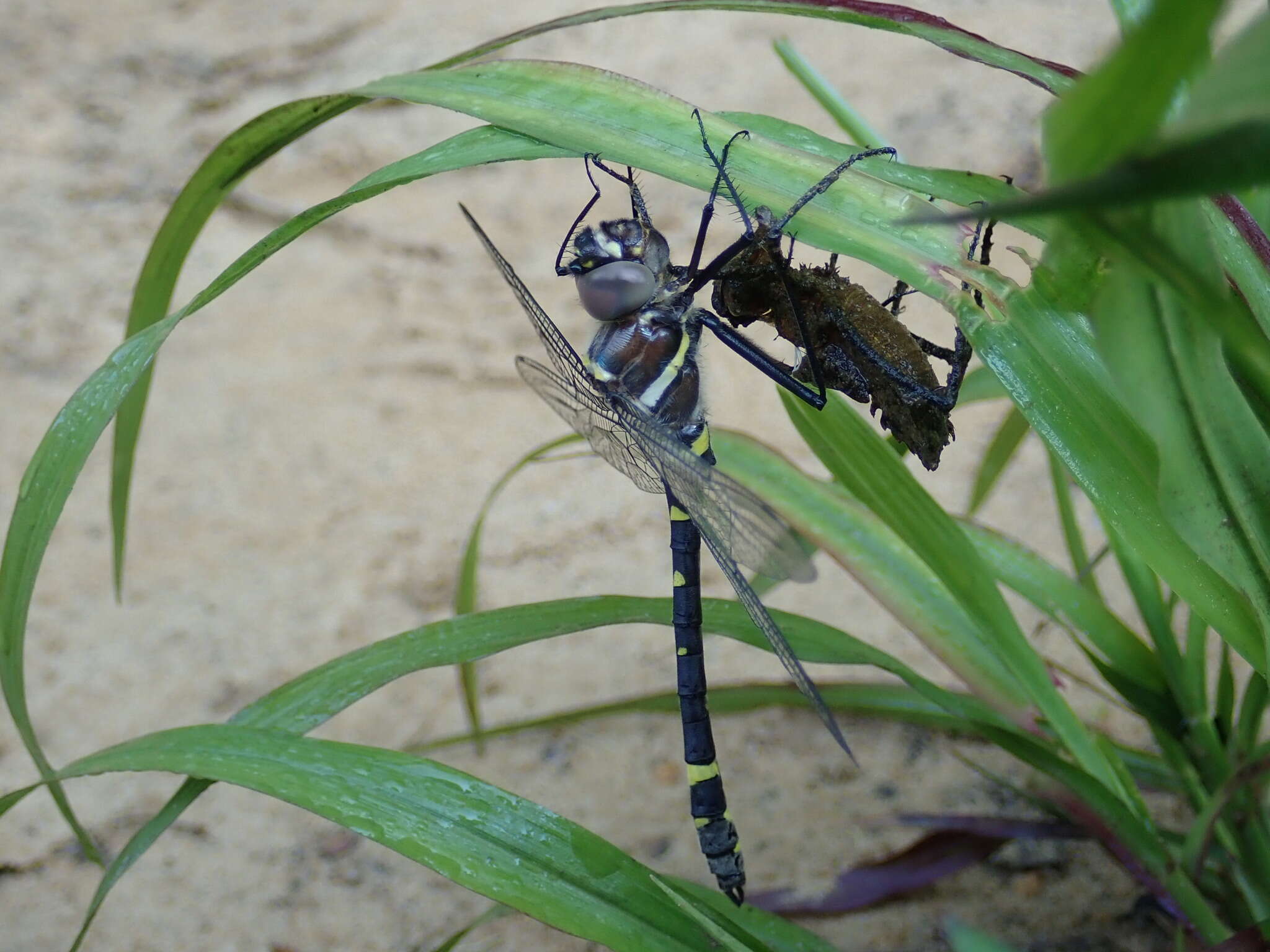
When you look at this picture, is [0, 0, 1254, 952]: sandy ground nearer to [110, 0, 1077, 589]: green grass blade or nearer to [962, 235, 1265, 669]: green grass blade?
[110, 0, 1077, 589]: green grass blade

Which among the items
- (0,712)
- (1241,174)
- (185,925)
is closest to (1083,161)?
(1241,174)

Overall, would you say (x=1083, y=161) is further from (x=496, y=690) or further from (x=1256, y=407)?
(x=496, y=690)

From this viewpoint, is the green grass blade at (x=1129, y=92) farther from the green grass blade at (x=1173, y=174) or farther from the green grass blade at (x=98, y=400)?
the green grass blade at (x=98, y=400)

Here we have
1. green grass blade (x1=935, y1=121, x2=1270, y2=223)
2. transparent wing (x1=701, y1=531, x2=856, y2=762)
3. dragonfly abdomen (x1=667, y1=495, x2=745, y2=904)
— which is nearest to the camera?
green grass blade (x1=935, y1=121, x2=1270, y2=223)

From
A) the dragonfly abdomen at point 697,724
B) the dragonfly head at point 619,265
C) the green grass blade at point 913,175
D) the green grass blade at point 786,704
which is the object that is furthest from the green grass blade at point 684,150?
the green grass blade at point 786,704

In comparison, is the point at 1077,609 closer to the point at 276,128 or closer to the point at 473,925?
the point at 473,925

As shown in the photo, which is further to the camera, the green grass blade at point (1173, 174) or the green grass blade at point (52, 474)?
the green grass blade at point (52, 474)

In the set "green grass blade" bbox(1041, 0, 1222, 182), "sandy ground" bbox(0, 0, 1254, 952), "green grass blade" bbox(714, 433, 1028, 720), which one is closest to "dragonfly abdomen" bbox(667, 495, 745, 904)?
"green grass blade" bbox(714, 433, 1028, 720)
